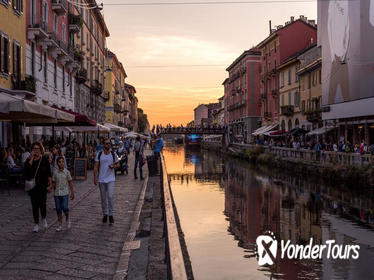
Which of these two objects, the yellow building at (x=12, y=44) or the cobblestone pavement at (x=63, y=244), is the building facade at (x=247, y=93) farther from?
the cobblestone pavement at (x=63, y=244)

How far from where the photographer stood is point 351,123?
3303 centimetres

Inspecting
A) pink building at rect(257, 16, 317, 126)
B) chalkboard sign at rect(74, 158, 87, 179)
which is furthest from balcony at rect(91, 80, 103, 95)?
chalkboard sign at rect(74, 158, 87, 179)

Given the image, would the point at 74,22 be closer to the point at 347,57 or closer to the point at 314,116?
the point at 347,57

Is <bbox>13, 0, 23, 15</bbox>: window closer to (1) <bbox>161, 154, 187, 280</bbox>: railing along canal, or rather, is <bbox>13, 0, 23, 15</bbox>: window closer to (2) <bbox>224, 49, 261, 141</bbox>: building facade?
(1) <bbox>161, 154, 187, 280</bbox>: railing along canal

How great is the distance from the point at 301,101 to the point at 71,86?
76.5 feet

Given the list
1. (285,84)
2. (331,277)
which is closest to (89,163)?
(331,277)

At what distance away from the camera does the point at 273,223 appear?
1516cm

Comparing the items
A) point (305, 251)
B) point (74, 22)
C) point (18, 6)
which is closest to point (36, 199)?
point (305, 251)

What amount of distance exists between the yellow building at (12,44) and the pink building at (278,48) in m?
37.9

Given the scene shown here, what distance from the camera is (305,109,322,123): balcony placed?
39.9 metres

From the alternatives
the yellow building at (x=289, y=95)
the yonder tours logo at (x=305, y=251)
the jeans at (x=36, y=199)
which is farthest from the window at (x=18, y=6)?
the yellow building at (x=289, y=95)

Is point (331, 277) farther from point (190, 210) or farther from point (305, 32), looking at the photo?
point (305, 32)

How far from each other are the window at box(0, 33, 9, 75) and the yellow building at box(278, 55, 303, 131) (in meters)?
32.6

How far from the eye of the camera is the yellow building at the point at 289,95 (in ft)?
155
